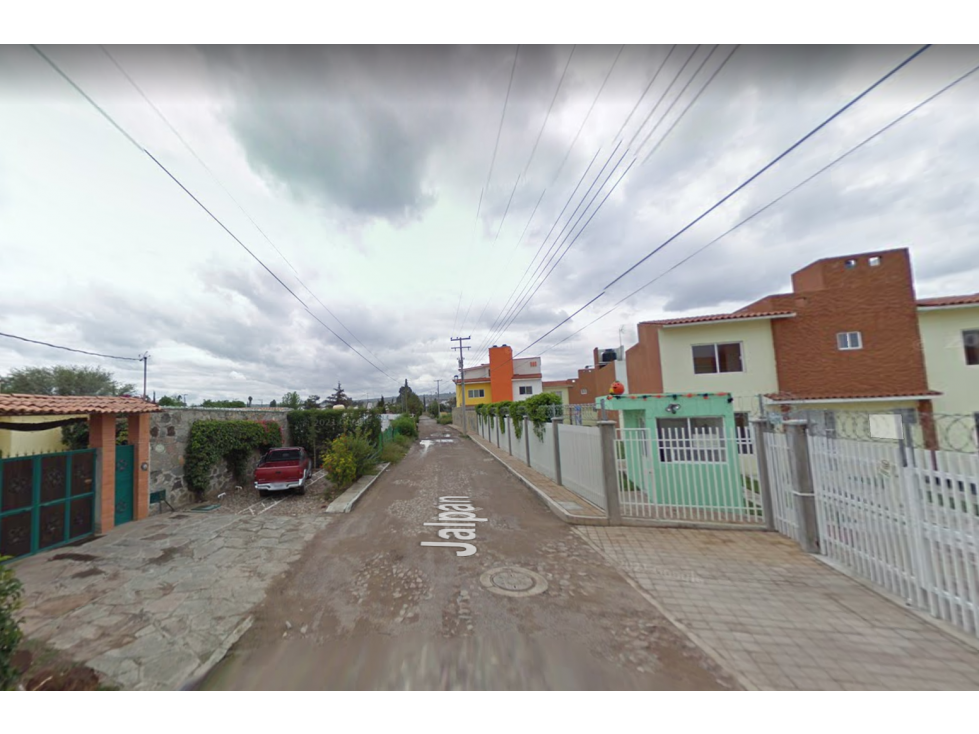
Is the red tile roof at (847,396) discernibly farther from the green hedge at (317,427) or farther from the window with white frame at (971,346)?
the green hedge at (317,427)

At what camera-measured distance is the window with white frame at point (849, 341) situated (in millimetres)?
13142

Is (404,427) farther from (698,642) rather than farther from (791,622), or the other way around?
(791,622)

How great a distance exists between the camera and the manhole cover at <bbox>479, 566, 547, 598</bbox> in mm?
3736

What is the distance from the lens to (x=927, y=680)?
2.32 metres

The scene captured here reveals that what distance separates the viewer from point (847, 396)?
12711 millimetres

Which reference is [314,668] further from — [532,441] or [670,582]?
[532,441]

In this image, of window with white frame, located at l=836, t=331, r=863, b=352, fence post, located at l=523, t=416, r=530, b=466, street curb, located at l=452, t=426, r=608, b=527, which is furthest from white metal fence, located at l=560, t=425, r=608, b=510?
window with white frame, located at l=836, t=331, r=863, b=352

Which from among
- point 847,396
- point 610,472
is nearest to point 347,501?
point 610,472

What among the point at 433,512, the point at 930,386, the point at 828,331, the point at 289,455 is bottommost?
the point at 433,512

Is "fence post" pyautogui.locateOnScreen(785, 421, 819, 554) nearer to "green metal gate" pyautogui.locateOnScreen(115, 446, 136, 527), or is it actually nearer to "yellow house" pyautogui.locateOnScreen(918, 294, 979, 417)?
"green metal gate" pyautogui.locateOnScreen(115, 446, 136, 527)

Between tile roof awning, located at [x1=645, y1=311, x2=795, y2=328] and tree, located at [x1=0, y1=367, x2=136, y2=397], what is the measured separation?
31.6m

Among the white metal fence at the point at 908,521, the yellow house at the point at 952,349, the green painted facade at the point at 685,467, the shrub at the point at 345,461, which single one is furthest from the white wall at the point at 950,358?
the shrub at the point at 345,461
